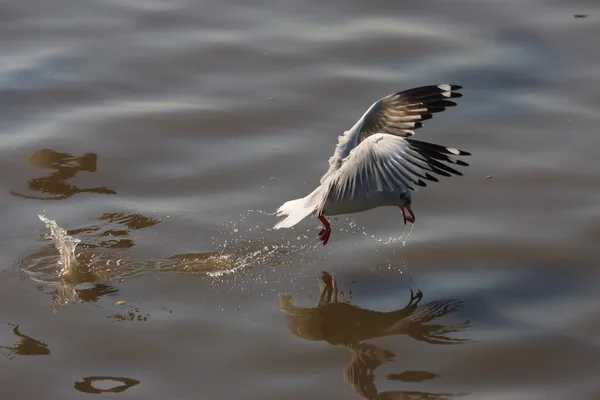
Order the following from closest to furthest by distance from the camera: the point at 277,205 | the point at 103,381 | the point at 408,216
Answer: the point at 103,381
the point at 408,216
the point at 277,205

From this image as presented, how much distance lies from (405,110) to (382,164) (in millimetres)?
1076

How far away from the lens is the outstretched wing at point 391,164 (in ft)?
20.6

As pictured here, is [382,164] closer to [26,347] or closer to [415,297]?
[415,297]

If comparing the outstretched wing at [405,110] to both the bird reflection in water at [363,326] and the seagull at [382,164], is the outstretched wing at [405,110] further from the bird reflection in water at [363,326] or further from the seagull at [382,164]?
the bird reflection in water at [363,326]

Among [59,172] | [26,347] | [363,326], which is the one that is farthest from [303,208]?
[59,172]

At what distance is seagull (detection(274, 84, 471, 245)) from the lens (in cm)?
629

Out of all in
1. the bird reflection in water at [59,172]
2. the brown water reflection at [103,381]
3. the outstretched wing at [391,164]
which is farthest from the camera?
the bird reflection in water at [59,172]

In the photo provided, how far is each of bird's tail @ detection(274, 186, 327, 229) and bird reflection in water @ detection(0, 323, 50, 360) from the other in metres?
1.64

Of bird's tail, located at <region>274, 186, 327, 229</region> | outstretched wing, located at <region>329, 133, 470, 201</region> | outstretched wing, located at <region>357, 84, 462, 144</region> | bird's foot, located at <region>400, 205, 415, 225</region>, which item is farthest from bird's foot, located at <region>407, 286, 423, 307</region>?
outstretched wing, located at <region>357, 84, 462, 144</region>

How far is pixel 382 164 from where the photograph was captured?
633cm

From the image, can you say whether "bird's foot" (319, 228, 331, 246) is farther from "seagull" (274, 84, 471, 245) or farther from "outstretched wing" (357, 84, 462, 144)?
"outstretched wing" (357, 84, 462, 144)

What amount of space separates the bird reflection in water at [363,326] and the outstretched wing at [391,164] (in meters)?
0.73

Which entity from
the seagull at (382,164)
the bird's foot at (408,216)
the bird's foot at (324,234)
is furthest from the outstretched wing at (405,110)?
the bird's foot at (324,234)

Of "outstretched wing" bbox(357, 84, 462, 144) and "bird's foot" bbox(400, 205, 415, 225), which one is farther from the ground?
"outstretched wing" bbox(357, 84, 462, 144)
